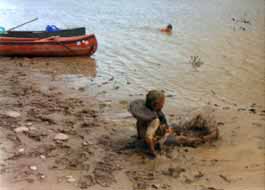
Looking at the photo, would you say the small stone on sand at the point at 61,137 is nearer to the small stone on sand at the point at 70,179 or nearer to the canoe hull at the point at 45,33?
the small stone on sand at the point at 70,179

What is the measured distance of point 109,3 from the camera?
23.3m

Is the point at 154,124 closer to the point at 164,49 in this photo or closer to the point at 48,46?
the point at 48,46

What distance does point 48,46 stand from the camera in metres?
10.6

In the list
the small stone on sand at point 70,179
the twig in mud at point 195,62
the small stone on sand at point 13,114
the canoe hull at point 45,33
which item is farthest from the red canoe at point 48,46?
the small stone on sand at point 70,179

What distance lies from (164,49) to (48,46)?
3775 millimetres

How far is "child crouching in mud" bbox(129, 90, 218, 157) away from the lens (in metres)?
5.28

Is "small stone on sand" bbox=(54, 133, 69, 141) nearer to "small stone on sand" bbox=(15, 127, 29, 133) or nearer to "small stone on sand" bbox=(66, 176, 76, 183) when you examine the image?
"small stone on sand" bbox=(15, 127, 29, 133)

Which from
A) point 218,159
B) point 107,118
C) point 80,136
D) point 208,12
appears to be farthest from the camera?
point 208,12

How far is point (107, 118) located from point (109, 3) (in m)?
17.5

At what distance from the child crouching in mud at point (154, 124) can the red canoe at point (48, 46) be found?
18.9ft

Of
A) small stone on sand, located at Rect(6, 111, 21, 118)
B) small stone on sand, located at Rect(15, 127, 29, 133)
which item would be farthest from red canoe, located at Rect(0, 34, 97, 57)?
small stone on sand, located at Rect(15, 127, 29, 133)

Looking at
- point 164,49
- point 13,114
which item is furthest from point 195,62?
point 13,114

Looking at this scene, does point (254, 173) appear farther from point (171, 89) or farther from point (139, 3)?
point (139, 3)

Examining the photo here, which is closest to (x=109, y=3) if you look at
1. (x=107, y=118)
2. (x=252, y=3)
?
(x=252, y=3)
